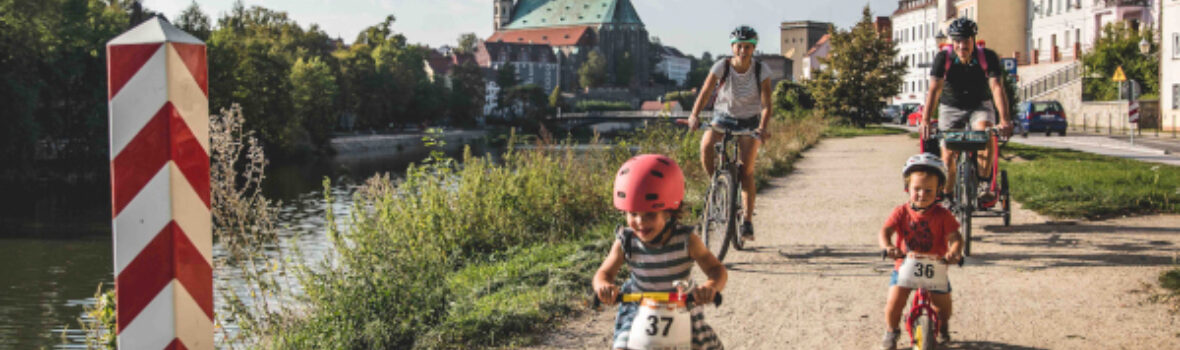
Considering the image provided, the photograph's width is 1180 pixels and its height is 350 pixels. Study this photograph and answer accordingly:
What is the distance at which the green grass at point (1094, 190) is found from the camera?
9.59 metres

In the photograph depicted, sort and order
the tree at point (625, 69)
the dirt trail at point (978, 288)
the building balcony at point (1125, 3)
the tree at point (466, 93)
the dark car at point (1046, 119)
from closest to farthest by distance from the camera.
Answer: the dirt trail at point (978, 288)
the dark car at point (1046, 119)
the building balcony at point (1125, 3)
the tree at point (466, 93)
the tree at point (625, 69)

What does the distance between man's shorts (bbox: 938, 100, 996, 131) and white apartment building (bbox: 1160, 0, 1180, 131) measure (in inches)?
1422

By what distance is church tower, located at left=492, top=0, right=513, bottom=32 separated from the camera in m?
188

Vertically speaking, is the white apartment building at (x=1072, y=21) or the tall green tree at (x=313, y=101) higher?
the white apartment building at (x=1072, y=21)

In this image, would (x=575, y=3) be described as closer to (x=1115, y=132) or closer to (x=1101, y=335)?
(x=1115, y=132)

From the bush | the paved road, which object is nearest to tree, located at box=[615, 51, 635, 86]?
the bush

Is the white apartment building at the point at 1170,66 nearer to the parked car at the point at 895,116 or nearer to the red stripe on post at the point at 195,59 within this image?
the parked car at the point at 895,116

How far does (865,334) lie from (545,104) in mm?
119320

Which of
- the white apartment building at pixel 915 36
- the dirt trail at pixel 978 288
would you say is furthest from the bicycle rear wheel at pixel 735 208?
the white apartment building at pixel 915 36

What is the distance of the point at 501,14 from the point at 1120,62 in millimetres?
147827

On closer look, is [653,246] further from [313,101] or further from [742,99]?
[313,101]

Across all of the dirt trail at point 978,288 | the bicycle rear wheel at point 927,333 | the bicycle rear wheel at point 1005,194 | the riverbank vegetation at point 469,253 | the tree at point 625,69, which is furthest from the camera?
the tree at point 625,69

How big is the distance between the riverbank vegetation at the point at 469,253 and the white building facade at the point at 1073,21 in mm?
44812

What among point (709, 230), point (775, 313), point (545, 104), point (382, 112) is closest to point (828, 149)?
point (709, 230)
